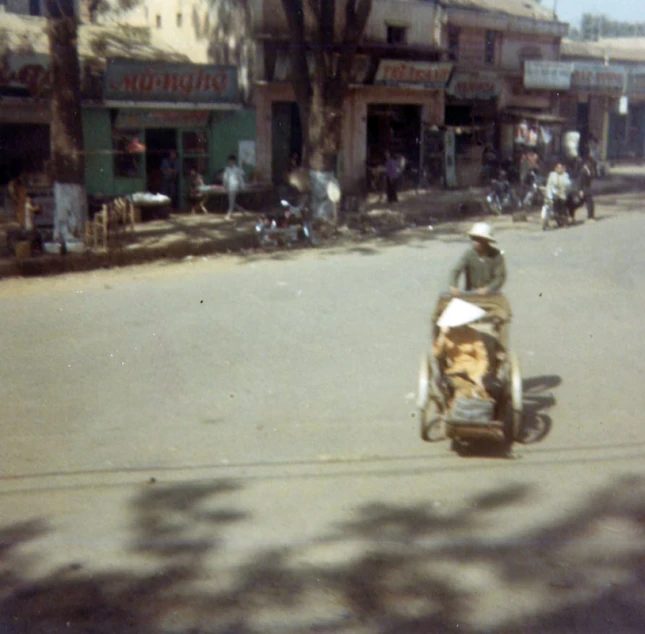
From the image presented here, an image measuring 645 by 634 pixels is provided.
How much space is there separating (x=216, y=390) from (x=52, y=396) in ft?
4.92

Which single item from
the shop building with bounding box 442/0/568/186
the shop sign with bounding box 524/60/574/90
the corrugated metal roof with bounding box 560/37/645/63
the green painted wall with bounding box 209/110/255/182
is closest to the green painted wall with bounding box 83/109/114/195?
the green painted wall with bounding box 209/110/255/182

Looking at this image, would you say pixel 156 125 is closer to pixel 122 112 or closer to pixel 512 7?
pixel 122 112

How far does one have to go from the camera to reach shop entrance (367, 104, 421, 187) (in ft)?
99.3

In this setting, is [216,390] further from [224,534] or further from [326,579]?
[326,579]

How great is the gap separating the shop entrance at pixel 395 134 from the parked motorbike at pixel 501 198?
5272 millimetres

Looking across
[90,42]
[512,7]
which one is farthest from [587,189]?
[512,7]

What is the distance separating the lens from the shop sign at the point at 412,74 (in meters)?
28.0

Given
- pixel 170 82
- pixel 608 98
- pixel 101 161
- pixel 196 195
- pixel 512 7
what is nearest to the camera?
pixel 101 161

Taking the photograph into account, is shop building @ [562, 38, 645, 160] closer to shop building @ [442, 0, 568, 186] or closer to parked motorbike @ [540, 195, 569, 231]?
shop building @ [442, 0, 568, 186]

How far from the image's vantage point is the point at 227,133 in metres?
25.3

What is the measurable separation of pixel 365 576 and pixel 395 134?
27136 millimetres

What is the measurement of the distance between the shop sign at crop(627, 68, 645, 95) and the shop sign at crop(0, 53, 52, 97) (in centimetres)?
2966

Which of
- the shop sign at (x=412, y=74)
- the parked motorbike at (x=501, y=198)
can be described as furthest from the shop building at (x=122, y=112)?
the parked motorbike at (x=501, y=198)

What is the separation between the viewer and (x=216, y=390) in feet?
28.7
